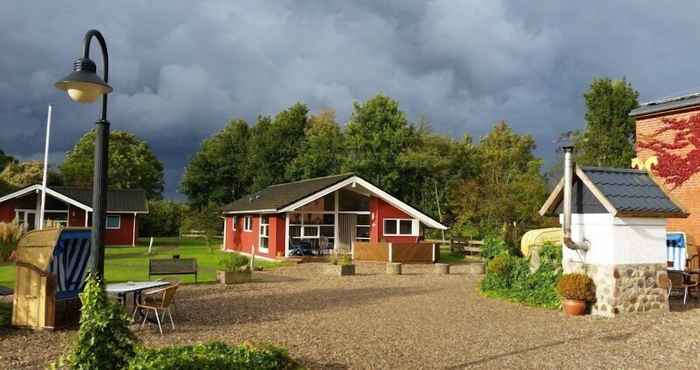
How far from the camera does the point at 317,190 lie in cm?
2664

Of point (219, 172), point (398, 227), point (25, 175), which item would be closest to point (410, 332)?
point (398, 227)

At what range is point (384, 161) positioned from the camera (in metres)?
48.9

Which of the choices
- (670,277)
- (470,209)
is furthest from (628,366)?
(470,209)

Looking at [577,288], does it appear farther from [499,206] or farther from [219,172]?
[219,172]

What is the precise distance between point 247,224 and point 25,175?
35130mm

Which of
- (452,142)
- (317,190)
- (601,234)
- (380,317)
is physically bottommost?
(380,317)

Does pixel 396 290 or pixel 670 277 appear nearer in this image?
pixel 670 277

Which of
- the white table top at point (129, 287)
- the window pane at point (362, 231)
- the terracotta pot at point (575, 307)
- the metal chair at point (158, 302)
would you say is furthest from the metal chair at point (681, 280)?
the window pane at point (362, 231)

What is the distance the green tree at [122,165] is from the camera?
190 feet

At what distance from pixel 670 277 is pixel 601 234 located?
2809 mm

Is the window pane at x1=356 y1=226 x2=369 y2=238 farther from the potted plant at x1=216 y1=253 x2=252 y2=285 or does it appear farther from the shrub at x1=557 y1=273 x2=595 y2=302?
the shrub at x1=557 y1=273 x2=595 y2=302

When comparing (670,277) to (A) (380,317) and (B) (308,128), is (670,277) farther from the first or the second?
(B) (308,128)

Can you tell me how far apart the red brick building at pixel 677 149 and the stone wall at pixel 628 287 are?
5.99m

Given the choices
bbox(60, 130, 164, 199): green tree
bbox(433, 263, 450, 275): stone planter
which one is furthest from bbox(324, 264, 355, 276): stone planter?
bbox(60, 130, 164, 199): green tree
